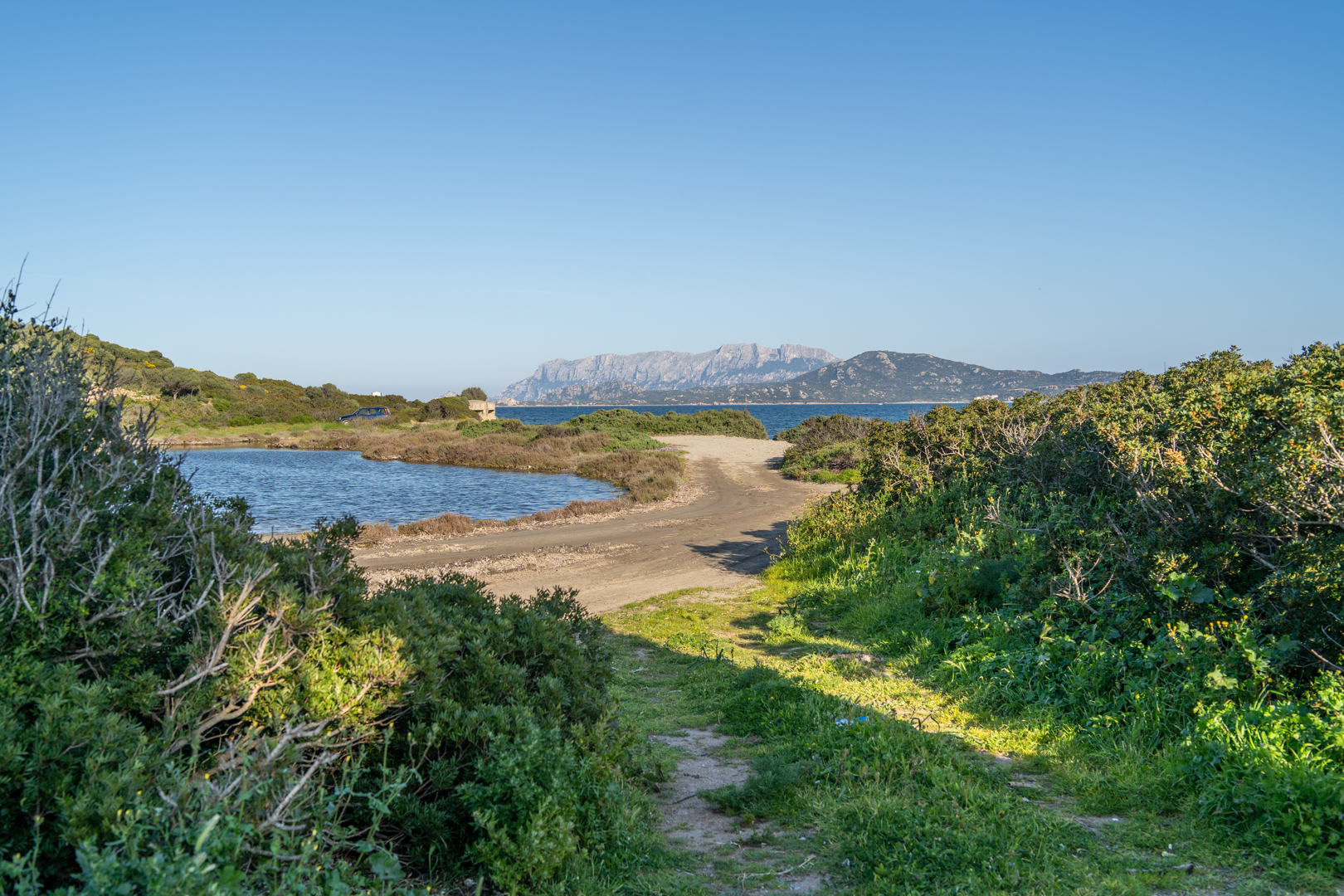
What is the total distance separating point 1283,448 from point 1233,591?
1.12 m

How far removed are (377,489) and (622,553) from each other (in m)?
15.8

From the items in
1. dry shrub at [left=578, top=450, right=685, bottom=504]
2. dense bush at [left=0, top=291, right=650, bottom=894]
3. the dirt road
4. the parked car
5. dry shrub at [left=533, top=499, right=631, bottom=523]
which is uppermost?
the parked car

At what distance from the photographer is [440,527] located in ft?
58.1

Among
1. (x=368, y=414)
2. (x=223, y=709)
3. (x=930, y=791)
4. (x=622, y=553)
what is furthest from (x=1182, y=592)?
(x=368, y=414)

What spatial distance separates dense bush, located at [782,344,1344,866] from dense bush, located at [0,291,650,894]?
3240mm

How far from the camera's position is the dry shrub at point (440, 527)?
17.5 metres

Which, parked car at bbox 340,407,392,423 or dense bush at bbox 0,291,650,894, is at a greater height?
parked car at bbox 340,407,392,423

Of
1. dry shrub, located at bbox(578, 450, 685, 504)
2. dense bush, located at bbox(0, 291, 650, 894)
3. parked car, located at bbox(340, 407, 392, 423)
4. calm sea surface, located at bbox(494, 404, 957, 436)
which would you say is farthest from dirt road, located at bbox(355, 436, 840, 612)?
calm sea surface, located at bbox(494, 404, 957, 436)

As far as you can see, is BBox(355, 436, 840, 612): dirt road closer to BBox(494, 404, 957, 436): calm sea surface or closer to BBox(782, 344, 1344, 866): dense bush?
BBox(782, 344, 1344, 866): dense bush

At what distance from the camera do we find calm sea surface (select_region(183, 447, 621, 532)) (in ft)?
72.1

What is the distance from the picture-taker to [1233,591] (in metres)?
5.49

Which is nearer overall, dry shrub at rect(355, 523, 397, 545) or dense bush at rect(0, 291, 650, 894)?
dense bush at rect(0, 291, 650, 894)

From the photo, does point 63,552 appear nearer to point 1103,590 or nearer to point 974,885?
point 974,885

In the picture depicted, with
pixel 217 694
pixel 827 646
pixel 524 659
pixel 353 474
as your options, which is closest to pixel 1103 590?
pixel 827 646
